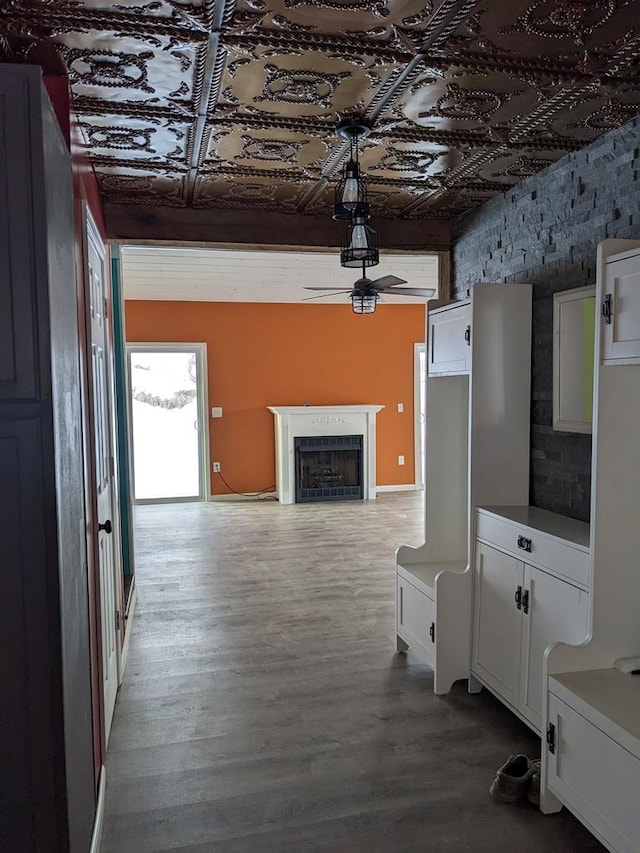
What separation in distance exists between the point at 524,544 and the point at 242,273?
488 cm

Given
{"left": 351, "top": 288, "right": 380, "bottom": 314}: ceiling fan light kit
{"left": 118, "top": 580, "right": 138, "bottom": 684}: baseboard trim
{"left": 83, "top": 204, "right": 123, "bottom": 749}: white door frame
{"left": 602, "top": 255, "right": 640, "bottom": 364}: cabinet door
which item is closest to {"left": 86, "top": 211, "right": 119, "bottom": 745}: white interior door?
{"left": 83, "top": 204, "right": 123, "bottom": 749}: white door frame

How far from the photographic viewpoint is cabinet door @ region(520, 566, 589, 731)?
2439mm

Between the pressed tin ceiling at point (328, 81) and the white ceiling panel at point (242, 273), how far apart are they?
2.60m

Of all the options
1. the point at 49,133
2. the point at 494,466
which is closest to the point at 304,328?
the point at 494,466

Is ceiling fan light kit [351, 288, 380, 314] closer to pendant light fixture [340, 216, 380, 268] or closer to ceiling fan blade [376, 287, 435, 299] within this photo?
ceiling fan blade [376, 287, 435, 299]

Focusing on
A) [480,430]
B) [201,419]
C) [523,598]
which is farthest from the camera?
[201,419]

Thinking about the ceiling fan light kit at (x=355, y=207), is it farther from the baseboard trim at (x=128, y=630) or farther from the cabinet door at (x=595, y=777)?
the baseboard trim at (x=128, y=630)

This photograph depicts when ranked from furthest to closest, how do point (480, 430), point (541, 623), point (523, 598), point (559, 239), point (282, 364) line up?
point (282, 364) < point (480, 430) < point (559, 239) < point (523, 598) < point (541, 623)

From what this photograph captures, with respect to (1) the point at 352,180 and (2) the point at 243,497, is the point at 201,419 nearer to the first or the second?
(2) the point at 243,497

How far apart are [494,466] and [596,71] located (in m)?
1.75

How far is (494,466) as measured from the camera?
10.7ft

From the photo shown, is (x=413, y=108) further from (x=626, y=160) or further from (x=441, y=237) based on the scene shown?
(x=441, y=237)

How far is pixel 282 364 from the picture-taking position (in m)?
8.51

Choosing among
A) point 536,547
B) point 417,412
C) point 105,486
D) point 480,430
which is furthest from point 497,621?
point 417,412
